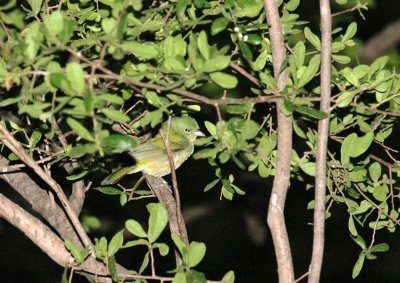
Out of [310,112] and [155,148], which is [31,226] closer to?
[310,112]

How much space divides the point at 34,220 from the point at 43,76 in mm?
1136

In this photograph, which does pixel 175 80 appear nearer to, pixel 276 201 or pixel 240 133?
pixel 240 133

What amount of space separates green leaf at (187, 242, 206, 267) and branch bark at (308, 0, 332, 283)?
38 centimetres

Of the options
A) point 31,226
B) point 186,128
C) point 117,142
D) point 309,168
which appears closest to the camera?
point 117,142

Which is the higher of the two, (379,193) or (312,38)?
(312,38)

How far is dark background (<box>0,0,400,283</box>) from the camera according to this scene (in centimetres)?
707

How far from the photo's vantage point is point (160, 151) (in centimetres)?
460

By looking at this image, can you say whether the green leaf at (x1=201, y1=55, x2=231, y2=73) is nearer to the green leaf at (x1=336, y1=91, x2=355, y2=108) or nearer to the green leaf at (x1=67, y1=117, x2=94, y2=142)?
the green leaf at (x1=67, y1=117, x2=94, y2=142)

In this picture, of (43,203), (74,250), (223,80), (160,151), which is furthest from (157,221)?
(160,151)

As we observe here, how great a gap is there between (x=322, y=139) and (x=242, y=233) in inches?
235

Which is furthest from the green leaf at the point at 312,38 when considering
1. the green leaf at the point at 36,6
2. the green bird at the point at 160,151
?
the green bird at the point at 160,151

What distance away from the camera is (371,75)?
2617 millimetres

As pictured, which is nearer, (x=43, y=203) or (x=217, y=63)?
(x=217, y=63)

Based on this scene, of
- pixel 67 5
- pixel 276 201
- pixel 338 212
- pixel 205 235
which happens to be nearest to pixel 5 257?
pixel 205 235
